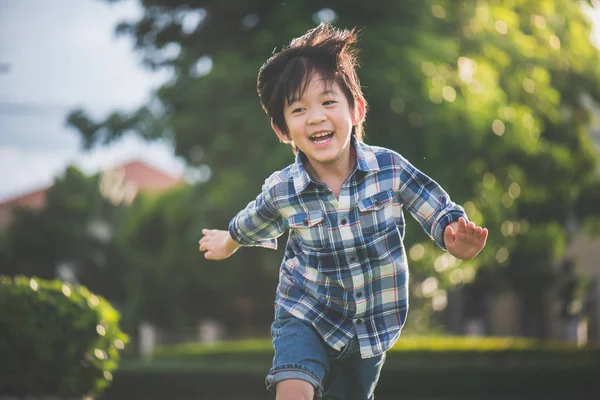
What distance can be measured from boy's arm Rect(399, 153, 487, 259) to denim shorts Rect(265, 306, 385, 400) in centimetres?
53

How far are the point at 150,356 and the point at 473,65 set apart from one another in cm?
1140

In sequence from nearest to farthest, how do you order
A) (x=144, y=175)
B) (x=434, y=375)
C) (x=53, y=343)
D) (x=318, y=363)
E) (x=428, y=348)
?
(x=318, y=363), (x=53, y=343), (x=434, y=375), (x=428, y=348), (x=144, y=175)

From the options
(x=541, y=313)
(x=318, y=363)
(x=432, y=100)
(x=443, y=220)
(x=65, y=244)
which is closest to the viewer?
(x=318, y=363)

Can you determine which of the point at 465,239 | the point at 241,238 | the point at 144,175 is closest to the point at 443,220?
the point at 465,239

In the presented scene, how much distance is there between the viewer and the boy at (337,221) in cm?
341

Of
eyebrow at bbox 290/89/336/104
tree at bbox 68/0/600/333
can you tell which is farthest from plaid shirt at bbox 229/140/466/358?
tree at bbox 68/0/600/333

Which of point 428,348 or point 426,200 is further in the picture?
point 428,348

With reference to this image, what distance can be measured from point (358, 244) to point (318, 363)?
47 cm

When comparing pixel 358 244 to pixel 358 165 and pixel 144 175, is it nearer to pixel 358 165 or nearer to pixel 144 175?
pixel 358 165

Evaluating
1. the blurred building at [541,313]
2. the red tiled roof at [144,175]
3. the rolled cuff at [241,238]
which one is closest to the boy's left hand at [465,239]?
the rolled cuff at [241,238]

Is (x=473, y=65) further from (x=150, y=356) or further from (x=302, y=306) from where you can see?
(x=150, y=356)

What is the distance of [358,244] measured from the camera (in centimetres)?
341

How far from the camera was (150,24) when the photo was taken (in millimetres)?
15016

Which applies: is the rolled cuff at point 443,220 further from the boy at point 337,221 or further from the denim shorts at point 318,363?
the denim shorts at point 318,363
